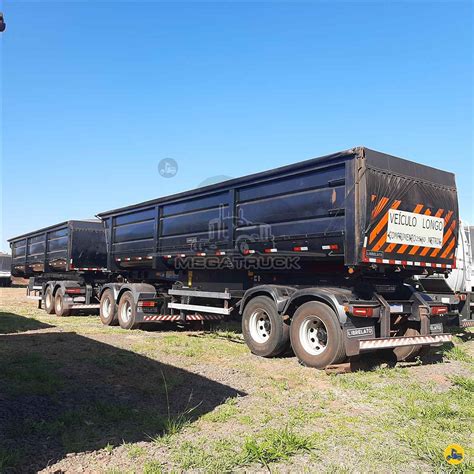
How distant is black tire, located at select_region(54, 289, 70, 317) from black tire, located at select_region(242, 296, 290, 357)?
8342 millimetres

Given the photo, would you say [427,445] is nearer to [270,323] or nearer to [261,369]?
[261,369]

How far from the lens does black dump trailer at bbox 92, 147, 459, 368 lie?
6.46m

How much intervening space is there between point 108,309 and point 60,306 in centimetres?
328

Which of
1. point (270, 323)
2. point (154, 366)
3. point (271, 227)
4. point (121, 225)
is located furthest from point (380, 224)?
point (121, 225)

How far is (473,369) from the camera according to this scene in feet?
22.9

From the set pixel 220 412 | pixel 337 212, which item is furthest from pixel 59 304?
pixel 220 412

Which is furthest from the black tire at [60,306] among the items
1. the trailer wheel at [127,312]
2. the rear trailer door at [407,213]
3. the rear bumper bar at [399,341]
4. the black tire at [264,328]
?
the rear trailer door at [407,213]

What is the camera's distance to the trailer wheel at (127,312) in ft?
35.5

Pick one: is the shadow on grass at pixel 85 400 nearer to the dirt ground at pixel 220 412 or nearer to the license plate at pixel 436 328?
the dirt ground at pixel 220 412

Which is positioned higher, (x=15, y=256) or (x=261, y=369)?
(x=15, y=256)

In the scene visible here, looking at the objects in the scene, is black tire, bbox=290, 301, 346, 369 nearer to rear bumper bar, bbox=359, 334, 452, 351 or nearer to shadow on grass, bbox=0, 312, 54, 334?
rear bumper bar, bbox=359, 334, 452, 351

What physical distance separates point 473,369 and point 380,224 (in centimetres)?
275

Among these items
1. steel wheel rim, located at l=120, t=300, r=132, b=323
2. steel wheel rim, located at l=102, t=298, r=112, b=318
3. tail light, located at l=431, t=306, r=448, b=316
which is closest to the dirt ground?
tail light, located at l=431, t=306, r=448, b=316

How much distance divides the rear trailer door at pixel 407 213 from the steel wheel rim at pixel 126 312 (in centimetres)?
668
